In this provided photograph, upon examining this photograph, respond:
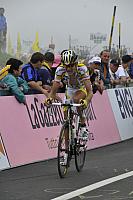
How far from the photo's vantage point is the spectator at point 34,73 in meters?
10.9

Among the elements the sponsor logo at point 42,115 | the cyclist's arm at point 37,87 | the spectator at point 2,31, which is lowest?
the sponsor logo at point 42,115

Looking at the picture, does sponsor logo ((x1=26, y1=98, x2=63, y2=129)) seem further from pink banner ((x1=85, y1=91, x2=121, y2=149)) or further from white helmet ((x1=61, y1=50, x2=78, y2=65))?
white helmet ((x1=61, y1=50, x2=78, y2=65))

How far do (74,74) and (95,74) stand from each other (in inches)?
148

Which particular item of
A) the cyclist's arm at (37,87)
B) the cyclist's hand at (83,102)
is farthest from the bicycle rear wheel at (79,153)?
the cyclist's arm at (37,87)

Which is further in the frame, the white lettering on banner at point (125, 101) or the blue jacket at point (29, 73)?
the white lettering on banner at point (125, 101)

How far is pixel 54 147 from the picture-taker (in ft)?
35.7

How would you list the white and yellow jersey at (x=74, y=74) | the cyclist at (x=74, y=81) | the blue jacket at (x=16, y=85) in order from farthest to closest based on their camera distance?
1. the blue jacket at (x=16, y=85)
2. the white and yellow jersey at (x=74, y=74)
3. the cyclist at (x=74, y=81)

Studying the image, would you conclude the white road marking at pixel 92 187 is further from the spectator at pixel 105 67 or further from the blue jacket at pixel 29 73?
the spectator at pixel 105 67

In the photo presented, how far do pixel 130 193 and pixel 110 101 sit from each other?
6.54 m

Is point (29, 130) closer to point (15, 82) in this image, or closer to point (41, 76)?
point (15, 82)

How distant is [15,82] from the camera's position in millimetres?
10227

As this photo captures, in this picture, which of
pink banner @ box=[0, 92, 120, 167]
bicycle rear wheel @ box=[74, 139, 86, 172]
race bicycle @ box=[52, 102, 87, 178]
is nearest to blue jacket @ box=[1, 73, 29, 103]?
pink banner @ box=[0, 92, 120, 167]

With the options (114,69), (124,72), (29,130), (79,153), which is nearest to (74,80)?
(79,153)

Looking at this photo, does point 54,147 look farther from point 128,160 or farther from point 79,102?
point 79,102
